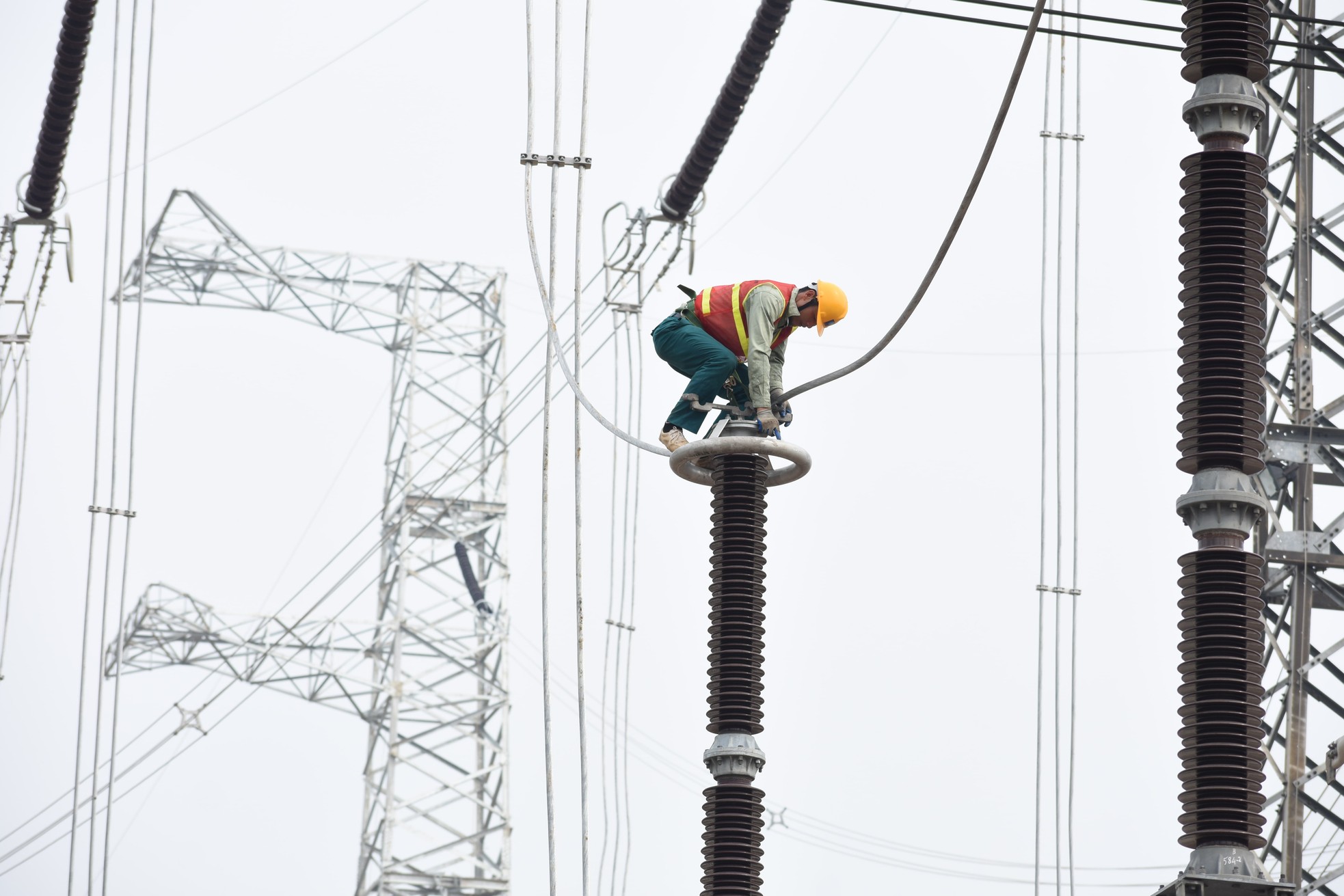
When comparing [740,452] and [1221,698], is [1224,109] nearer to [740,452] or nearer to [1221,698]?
[1221,698]

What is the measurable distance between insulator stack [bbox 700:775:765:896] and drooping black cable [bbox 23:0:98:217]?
22.7ft

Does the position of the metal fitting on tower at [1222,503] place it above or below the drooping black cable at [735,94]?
below

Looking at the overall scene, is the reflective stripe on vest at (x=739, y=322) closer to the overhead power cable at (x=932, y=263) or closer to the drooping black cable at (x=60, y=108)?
the overhead power cable at (x=932, y=263)

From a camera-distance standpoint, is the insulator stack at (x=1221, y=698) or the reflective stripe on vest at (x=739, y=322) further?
the reflective stripe on vest at (x=739, y=322)

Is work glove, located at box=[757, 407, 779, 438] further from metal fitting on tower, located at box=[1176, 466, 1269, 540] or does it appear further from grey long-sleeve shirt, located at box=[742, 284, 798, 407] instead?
metal fitting on tower, located at box=[1176, 466, 1269, 540]

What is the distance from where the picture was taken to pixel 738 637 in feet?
27.1

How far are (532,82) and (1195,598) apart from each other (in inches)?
182

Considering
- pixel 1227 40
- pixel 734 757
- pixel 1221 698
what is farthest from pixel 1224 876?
pixel 1227 40

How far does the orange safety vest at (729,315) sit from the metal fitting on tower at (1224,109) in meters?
2.22

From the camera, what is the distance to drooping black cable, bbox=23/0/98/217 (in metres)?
12.5

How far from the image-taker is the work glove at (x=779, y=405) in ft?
28.0

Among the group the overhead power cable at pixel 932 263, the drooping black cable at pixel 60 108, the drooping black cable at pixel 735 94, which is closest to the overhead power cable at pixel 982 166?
the overhead power cable at pixel 932 263

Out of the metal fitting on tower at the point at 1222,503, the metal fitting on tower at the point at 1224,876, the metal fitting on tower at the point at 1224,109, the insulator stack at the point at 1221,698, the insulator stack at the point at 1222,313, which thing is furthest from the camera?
the metal fitting on tower at the point at 1224,109

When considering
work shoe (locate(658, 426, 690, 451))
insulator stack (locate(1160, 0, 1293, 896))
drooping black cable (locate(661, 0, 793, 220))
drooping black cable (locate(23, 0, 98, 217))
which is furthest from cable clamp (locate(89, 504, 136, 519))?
insulator stack (locate(1160, 0, 1293, 896))
